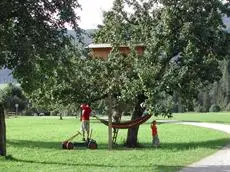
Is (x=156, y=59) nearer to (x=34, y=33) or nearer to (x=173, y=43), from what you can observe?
(x=173, y=43)

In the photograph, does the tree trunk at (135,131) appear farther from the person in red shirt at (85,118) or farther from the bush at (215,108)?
the bush at (215,108)

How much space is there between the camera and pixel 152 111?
80.7ft

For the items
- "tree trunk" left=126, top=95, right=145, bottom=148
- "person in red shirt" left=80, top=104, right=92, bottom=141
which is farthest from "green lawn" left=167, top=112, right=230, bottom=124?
"person in red shirt" left=80, top=104, right=92, bottom=141

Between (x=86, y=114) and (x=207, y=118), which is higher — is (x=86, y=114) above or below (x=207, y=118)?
above

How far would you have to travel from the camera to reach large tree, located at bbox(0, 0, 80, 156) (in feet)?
53.8

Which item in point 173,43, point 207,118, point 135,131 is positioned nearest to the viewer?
point 173,43

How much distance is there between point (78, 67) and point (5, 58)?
8977mm

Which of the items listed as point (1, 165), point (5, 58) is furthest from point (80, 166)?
point (5, 58)

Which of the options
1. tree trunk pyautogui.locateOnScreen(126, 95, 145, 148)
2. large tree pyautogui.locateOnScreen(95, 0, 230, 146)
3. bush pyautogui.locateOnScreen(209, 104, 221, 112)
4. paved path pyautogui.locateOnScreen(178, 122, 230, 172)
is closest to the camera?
paved path pyautogui.locateOnScreen(178, 122, 230, 172)

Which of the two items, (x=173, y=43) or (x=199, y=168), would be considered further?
(x=173, y=43)

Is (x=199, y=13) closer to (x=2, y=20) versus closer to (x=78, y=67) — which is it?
(x=78, y=67)

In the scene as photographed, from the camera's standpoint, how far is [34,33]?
1698 centimetres

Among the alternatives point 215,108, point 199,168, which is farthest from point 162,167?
point 215,108

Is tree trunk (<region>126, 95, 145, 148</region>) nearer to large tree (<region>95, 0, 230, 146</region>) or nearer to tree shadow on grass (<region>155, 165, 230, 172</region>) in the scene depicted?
large tree (<region>95, 0, 230, 146</region>)
